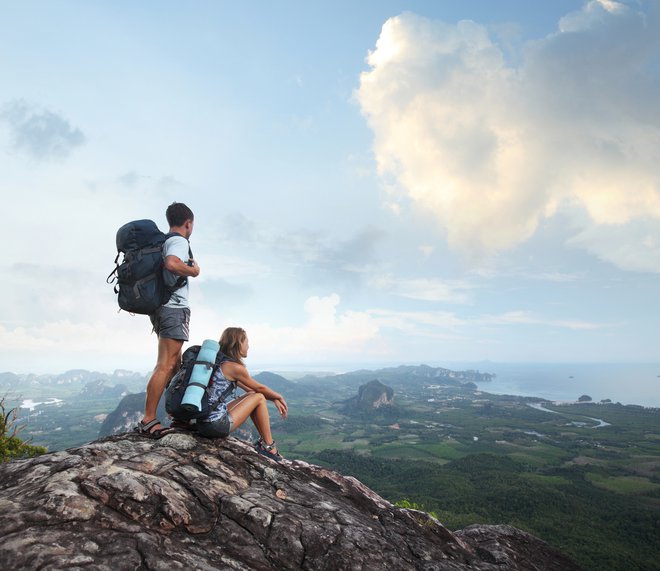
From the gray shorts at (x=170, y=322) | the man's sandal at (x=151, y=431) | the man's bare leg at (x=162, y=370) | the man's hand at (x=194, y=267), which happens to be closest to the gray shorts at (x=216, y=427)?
the man's sandal at (x=151, y=431)

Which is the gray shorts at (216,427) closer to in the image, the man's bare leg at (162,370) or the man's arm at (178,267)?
the man's bare leg at (162,370)

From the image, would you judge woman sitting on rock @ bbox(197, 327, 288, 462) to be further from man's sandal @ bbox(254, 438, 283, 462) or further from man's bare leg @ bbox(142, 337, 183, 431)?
man's bare leg @ bbox(142, 337, 183, 431)

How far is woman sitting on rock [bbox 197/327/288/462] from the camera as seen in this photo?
306 inches

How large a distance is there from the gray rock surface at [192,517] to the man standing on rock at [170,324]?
2.15ft

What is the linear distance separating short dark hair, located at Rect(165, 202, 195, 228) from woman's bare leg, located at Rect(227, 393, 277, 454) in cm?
448

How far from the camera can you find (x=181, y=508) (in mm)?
5836

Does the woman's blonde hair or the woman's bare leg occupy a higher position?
the woman's blonde hair

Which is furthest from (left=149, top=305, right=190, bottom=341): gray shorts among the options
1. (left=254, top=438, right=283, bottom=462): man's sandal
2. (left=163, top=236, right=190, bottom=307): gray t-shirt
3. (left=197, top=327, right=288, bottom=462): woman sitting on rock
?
(left=254, top=438, right=283, bottom=462): man's sandal

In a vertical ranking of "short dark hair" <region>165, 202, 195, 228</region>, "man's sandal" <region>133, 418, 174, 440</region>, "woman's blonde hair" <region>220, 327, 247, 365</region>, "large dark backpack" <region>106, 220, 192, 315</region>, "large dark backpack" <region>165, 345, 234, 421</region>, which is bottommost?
"man's sandal" <region>133, 418, 174, 440</region>

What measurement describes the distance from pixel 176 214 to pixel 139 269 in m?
1.75

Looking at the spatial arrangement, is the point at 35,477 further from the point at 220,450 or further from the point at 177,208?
the point at 177,208

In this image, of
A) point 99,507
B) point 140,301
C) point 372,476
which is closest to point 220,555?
point 99,507

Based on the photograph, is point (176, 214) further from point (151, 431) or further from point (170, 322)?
point (151, 431)

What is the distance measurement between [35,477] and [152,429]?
247 cm
